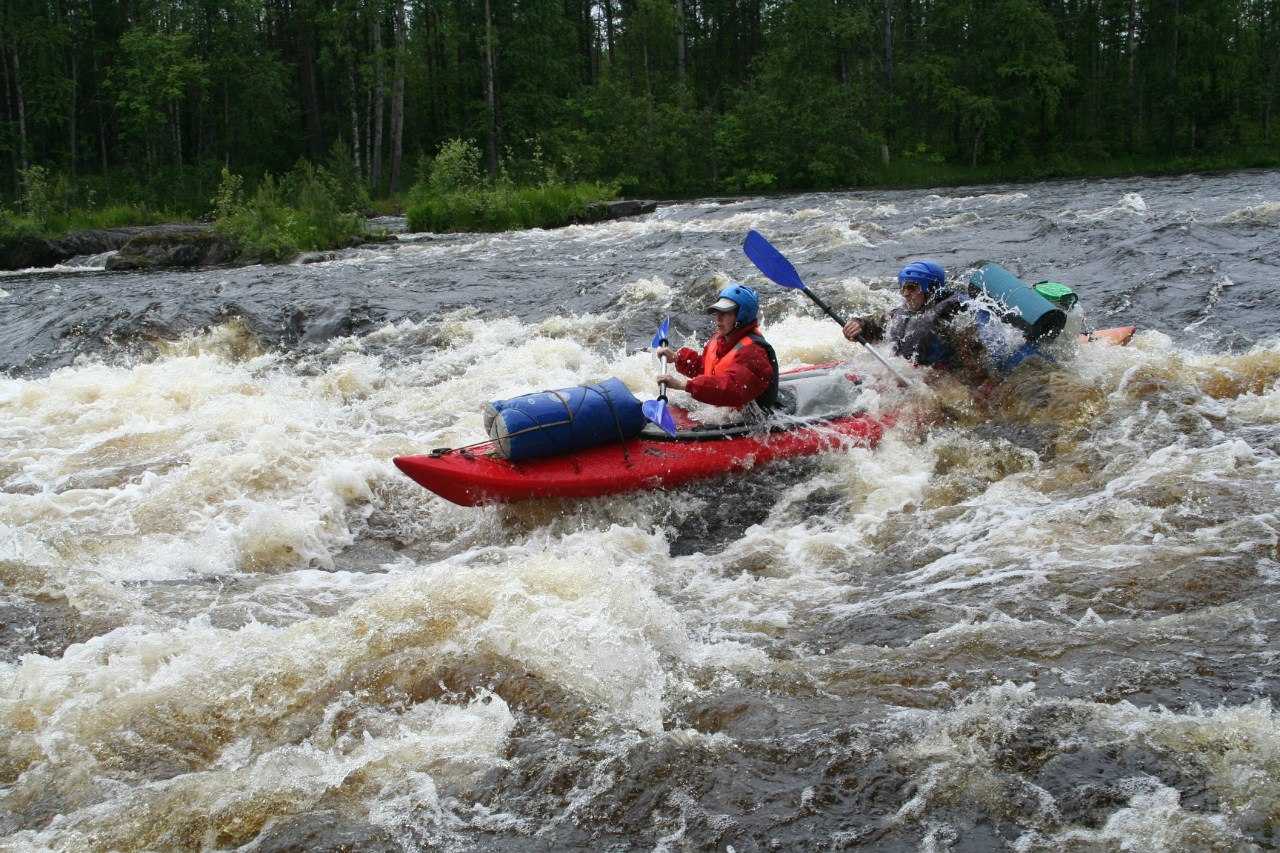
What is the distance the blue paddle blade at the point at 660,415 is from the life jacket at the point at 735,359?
0.33 meters

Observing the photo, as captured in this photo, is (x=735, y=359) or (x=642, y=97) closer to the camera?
(x=735, y=359)

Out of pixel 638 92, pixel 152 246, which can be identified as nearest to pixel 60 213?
pixel 152 246

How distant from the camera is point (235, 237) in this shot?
613 inches

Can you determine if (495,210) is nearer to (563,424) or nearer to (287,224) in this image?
(287,224)

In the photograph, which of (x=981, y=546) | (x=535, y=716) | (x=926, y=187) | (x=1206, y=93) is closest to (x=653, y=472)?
(x=981, y=546)

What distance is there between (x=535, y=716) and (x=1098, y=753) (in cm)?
174

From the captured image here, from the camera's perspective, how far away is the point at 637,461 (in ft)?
18.2

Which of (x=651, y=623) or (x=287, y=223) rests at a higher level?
(x=287, y=223)

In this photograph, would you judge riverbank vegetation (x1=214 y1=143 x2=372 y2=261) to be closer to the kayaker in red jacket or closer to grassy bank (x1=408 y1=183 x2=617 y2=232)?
grassy bank (x1=408 y1=183 x2=617 y2=232)

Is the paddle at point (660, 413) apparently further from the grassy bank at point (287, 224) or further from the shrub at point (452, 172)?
the shrub at point (452, 172)

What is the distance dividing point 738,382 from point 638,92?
23803 millimetres

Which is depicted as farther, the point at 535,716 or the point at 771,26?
the point at 771,26

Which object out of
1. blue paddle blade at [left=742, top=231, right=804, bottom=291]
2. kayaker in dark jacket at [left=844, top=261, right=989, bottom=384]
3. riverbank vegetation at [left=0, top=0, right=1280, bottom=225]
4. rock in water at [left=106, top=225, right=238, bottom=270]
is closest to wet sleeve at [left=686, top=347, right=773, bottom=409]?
kayaker in dark jacket at [left=844, top=261, right=989, bottom=384]

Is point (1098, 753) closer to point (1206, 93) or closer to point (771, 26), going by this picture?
point (1206, 93)
